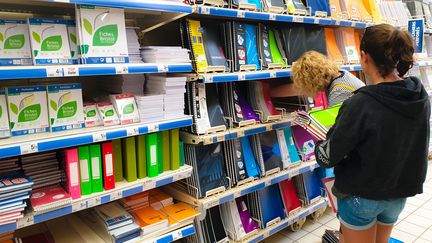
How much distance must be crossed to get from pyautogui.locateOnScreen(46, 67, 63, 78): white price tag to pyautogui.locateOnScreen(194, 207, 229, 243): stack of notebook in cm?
146

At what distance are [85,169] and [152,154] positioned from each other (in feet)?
1.37

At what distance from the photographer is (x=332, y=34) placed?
328 cm

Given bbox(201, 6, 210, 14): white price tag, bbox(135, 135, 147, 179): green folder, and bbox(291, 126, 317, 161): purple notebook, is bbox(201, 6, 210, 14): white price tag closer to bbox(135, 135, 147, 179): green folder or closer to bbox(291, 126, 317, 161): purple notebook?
bbox(135, 135, 147, 179): green folder

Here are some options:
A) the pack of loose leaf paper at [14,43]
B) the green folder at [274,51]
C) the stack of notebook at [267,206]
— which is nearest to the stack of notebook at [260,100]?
the green folder at [274,51]

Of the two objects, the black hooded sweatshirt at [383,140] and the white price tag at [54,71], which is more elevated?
the white price tag at [54,71]

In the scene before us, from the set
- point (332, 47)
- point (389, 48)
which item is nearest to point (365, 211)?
point (389, 48)

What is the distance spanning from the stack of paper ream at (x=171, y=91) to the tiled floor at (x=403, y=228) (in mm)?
1669

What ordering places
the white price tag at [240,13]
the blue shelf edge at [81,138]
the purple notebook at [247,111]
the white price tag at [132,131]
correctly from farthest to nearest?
the purple notebook at [247,111], the white price tag at [240,13], the white price tag at [132,131], the blue shelf edge at [81,138]

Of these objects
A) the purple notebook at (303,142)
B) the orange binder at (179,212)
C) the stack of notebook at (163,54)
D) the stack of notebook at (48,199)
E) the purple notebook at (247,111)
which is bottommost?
the orange binder at (179,212)

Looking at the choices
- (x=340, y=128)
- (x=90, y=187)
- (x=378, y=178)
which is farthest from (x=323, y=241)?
(x=90, y=187)

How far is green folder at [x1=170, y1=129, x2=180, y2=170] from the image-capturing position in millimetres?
2133

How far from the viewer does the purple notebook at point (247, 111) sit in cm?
258

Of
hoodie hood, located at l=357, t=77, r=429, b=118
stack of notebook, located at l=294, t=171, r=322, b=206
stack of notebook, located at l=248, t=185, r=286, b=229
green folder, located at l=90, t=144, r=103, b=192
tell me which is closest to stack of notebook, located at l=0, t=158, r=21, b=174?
green folder, located at l=90, t=144, r=103, b=192

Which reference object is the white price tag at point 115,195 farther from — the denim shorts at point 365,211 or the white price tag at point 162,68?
the denim shorts at point 365,211
